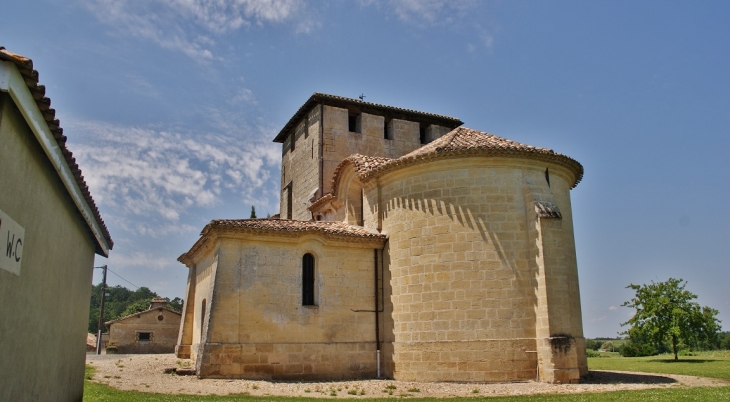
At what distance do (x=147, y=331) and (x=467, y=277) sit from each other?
85.2 ft

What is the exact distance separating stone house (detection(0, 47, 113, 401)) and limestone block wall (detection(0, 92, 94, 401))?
1cm

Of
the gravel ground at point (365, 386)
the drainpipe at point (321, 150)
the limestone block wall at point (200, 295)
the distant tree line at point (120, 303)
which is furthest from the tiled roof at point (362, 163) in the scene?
the distant tree line at point (120, 303)

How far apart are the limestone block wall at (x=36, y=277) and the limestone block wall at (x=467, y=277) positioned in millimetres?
9560

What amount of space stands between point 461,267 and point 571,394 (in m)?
4.76

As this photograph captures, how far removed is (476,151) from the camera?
17.0 m

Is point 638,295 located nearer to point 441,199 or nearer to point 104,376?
point 441,199

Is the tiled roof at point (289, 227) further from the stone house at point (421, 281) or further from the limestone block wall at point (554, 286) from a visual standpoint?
the limestone block wall at point (554, 286)

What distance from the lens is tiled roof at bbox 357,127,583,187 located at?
16984mm

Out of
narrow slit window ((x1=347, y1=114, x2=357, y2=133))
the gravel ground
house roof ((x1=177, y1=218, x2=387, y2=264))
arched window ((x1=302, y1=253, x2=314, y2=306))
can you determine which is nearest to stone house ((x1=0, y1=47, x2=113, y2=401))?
the gravel ground

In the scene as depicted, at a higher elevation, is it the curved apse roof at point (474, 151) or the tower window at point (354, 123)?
the tower window at point (354, 123)

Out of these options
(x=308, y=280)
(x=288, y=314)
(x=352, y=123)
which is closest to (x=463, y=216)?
(x=308, y=280)

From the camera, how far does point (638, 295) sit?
104 feet

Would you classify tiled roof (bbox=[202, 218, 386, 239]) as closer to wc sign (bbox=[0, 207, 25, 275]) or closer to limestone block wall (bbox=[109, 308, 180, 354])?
wc sign (bbox=[0, 207, 25, 275])

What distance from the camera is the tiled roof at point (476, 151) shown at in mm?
16984
